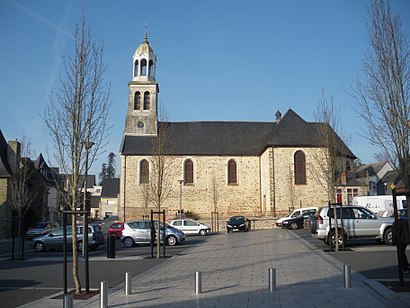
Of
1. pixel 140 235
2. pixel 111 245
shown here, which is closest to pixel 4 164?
pixel 140 235

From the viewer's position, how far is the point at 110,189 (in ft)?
286

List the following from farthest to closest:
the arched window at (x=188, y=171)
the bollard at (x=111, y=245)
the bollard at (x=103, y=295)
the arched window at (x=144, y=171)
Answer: the arched window at (x=188, y=171), the arched window at (x=144, y=171), the bollard at (x=111, y=245), the bollard at (x=103, y=295)

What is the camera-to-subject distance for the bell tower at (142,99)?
157 feet

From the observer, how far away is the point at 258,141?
48938 mm

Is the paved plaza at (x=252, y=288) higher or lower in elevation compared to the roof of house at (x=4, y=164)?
lower

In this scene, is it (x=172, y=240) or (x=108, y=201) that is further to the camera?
(x=108, y=201)

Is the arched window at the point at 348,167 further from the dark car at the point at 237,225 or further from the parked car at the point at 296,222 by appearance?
the dark car at the point at 237,225

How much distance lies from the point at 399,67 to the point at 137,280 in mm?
8726

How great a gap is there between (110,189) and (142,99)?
1689 inches

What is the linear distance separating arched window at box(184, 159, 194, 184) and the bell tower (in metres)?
5.13

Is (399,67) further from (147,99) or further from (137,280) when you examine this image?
(147,99)

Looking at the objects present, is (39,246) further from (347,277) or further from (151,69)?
(151,69)

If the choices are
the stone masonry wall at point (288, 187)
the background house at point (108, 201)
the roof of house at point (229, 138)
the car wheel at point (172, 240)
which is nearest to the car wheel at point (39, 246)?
the car wheel at point (172, 240)

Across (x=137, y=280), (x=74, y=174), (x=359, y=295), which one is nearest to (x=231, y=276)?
(x=137, y=280)
